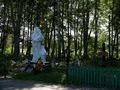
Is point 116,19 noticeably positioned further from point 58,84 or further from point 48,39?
point 58,84

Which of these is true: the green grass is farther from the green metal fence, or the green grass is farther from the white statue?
the white statue

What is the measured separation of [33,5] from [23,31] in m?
10.7

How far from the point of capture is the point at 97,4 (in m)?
47.5

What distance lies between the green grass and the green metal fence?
2.05 feet

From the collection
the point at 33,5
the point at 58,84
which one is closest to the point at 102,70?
the point at 58,84

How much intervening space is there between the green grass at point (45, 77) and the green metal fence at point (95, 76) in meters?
0.63

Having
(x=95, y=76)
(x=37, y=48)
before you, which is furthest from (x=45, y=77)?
(x=37, y=48)

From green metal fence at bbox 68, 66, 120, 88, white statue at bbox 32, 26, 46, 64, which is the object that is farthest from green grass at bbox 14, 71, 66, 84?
white statue at bbox 32, 26, 46, 64

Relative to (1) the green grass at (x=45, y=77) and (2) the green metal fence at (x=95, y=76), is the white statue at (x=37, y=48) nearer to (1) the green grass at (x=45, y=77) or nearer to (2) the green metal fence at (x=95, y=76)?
(1) the green grass at (x=45, y=77)

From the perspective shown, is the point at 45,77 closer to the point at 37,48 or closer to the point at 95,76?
the point at 95,76

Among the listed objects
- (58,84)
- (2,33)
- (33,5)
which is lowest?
(58,84)

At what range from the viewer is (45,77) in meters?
21.0

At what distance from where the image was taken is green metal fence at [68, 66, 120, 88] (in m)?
17.8

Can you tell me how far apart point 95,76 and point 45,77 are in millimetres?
3495
